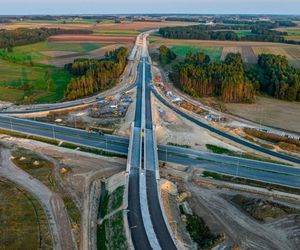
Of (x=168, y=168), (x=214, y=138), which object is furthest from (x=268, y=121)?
(x=168, y=168)

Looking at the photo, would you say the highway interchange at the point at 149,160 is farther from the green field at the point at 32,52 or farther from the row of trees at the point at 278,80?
the green field at the point at 32,52

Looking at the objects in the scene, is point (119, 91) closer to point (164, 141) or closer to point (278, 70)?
point (164, 141)

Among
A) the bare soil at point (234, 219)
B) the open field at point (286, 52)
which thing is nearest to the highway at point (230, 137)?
the bare soil at point (234, 219)

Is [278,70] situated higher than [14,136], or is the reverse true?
[278,70]

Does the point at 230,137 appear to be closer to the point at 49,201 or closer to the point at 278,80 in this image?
the point at 49,201

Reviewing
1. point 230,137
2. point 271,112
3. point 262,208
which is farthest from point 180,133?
point 262,208

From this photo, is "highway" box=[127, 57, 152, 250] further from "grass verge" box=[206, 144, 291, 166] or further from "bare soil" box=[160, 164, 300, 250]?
"grass verge" box=[206, 144, 291, 166]

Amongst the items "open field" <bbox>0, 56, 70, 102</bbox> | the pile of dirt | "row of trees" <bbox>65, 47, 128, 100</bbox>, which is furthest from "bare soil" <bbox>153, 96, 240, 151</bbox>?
"open field" <bbox>0, 56, 70, 102</bbox>
